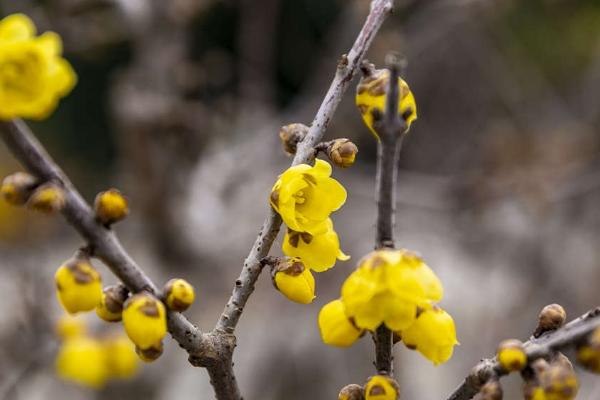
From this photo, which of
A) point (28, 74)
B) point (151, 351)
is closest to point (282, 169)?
point (151, 351)

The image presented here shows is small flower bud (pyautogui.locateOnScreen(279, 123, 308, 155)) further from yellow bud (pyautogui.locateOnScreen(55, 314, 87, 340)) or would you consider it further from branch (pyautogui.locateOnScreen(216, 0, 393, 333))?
yellow bud (pyautogui.locateOnScreen(55, 314, 87, 340))

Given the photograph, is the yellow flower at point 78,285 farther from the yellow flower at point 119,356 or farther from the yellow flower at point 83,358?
the yellow flower at point 119,356

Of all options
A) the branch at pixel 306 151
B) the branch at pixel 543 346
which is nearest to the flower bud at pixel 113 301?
the branch at pixel 306 151

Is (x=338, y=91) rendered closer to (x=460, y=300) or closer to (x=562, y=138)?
(x=562, y=138)

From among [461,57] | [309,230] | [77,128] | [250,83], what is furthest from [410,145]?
[309,230]

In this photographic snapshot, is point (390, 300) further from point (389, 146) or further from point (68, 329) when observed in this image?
point (68, 329)

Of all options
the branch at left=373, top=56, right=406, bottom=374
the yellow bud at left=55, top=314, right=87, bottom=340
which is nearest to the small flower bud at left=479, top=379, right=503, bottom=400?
the branch at left=373, top=56, right=406, bottom=374

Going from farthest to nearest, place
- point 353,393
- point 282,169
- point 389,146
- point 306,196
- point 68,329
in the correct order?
point 282,169, point 68,329, point 306,196, point 353,393, point 389,146
